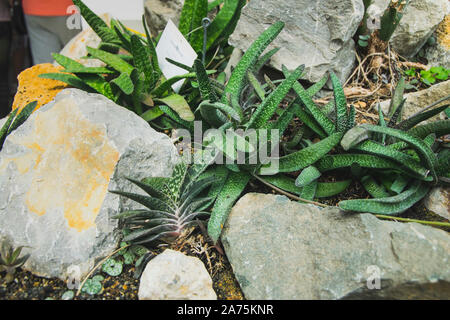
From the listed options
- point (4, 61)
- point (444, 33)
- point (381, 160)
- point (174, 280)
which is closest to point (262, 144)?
point (381, 160)

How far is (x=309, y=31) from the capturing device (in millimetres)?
1480

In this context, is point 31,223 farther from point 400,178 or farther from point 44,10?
point 44,10

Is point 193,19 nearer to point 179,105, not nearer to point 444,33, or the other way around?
point 179,105

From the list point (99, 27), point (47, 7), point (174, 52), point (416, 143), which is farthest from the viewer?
point (47, 7)

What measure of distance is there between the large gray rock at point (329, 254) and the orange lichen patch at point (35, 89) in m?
0.92

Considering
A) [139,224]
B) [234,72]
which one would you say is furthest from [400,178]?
[139,224]

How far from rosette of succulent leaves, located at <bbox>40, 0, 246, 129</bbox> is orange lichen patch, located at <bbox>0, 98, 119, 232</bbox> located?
23 centimetres

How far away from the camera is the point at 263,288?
0.98 m

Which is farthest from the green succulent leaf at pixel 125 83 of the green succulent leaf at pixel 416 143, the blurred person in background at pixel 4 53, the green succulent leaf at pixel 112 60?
the blurred person in background at pixel 4 53

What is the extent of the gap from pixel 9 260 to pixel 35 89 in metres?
0.78

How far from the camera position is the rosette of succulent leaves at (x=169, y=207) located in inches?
42.6

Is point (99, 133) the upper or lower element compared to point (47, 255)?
upper

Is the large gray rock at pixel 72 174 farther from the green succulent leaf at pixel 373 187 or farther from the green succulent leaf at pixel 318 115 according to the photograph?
the green succulent leaf at pixel 373 187
